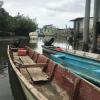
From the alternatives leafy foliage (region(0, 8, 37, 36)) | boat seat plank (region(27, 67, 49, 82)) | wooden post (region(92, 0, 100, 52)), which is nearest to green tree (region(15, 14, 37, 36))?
leafy foliage (region(0, 8, 37, 36))

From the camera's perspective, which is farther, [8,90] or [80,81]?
[8,90]

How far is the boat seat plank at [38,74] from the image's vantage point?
9.84 metres

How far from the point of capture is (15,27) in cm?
6600

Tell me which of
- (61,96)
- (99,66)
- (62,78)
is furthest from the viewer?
(99,66)

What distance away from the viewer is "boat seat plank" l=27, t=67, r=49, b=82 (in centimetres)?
984

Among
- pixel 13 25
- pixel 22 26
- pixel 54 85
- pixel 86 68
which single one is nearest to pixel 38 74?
pixel 54 85

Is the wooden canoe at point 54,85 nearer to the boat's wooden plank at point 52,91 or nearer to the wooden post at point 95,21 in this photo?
the boat's wooden plank at point 52,91

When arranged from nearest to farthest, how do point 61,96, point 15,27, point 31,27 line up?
point 61,96, point 15,27, point 31,27

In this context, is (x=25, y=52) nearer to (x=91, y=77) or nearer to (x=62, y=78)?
(x=91, y=77)

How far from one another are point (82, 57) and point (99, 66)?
3739 millimetres

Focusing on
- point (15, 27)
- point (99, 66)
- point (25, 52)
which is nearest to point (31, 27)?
A: point (15, 27)

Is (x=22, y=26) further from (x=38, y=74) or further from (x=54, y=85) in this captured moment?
(x=54, y=85)

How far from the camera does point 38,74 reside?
1064 cm

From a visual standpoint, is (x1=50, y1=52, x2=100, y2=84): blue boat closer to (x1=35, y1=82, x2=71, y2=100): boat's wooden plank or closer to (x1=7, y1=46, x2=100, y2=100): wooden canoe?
(x1=7, y1=46, x2=100, y2=100): wooden canoe
